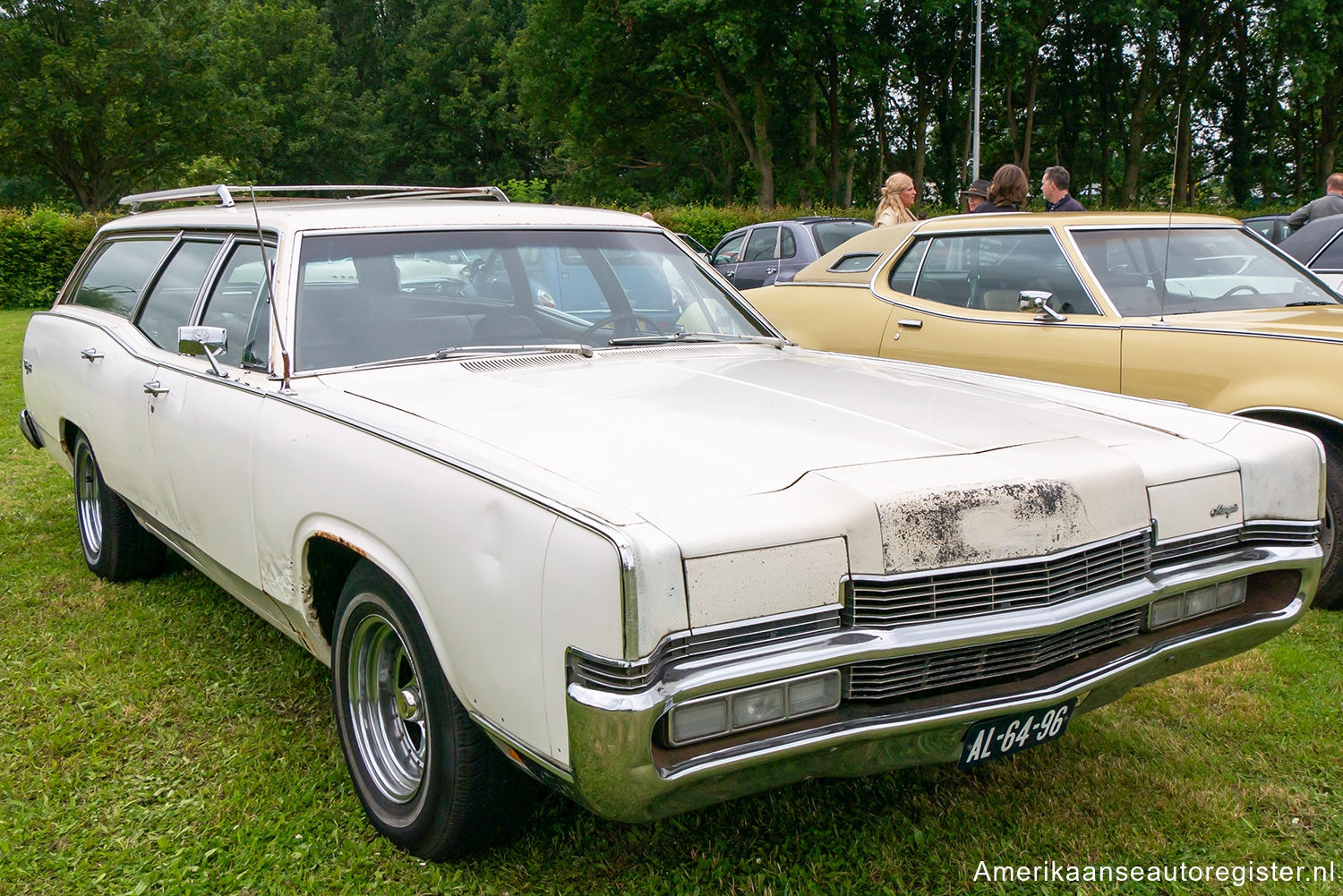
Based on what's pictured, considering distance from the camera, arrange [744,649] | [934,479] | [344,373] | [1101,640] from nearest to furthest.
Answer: [744,649], [934,479], [1101,640], [344,373]

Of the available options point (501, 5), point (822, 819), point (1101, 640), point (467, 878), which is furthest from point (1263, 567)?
point (501, 5)

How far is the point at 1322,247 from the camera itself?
7.57 meters

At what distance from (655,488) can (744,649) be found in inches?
14.0

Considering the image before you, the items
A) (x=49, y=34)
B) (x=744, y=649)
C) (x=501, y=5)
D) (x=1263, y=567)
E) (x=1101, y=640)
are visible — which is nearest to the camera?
(x=744, y=649)

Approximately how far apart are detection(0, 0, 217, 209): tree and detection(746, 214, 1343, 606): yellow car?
117 feet

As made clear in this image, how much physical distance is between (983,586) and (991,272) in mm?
3830

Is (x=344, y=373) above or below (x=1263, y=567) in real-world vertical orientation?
above

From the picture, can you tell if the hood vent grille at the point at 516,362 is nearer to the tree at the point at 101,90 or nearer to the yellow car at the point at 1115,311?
the yellow car at the point at 1115,311

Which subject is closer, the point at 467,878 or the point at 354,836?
the point at 467,878

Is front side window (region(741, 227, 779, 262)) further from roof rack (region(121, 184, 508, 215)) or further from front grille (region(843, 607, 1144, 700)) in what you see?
front grille (region(843, 607, 1144, 700))

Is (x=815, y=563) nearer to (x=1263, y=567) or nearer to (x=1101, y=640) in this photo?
(x=1101, y=640)

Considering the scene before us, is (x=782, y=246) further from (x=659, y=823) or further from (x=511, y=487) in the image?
(x=511, y=487)

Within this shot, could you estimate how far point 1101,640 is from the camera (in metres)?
2.35

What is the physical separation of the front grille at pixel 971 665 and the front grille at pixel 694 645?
139mm
